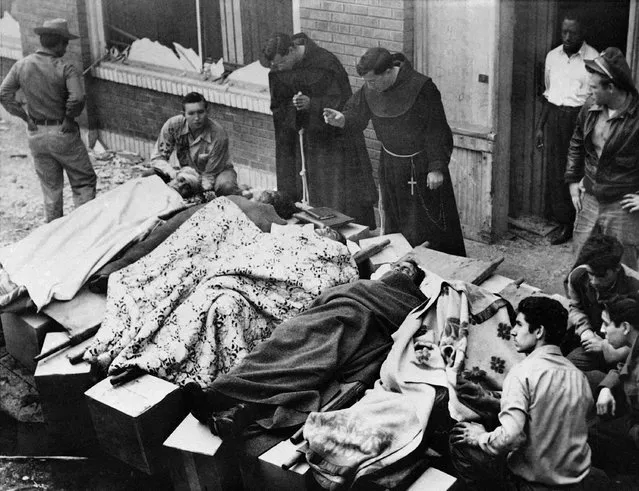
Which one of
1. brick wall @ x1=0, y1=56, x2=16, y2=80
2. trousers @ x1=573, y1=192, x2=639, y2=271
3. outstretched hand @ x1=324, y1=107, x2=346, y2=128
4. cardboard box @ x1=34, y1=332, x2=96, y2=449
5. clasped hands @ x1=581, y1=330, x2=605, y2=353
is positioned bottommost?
cardboard box @ x1=34, y1=332, x2=96, y2=449

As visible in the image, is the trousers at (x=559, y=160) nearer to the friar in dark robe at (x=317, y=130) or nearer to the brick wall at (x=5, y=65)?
the friar in dark robe at (x=317, y=130)

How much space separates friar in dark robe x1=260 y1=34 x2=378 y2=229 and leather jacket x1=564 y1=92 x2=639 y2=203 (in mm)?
2211

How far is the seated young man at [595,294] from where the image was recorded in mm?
4625

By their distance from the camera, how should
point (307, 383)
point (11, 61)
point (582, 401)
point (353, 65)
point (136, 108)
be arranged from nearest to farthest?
point (582, 401), point (307, 383), point (353, 65), point (136, 108), point (11, 61)

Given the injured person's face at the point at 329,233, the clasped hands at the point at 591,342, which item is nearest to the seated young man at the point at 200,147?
the injured person's face at the point at 329,233

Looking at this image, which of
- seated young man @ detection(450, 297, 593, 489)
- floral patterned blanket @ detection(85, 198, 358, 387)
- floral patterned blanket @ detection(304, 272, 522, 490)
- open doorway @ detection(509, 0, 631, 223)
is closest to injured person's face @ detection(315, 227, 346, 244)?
floral patterned blanket @ detection(85, 198, 358, 387)

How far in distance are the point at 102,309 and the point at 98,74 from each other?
4606mm

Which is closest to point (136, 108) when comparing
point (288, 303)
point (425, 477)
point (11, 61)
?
point (11, 61)

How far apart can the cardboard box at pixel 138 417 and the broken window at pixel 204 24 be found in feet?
12.1

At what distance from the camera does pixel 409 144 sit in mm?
6719

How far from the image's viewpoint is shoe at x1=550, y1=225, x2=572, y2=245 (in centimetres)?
606

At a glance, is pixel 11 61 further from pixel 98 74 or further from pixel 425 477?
pixel 425 477

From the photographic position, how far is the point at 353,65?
7109 millimetres

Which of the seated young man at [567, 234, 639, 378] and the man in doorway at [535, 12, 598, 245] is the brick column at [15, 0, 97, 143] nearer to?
the man in doorway at [535, 12, 598, 245]
